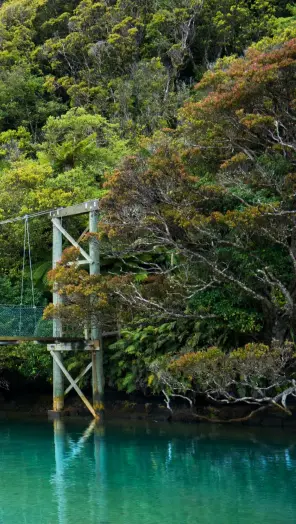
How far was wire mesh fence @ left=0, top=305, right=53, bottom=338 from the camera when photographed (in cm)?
1478

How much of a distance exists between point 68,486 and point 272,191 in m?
6.11

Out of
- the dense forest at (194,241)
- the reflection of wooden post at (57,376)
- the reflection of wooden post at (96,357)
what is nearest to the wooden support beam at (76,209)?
the reflection of wooden post at (96,357)

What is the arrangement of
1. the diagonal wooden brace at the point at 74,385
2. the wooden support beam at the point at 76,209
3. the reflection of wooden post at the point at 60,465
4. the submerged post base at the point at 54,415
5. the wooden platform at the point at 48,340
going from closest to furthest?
the reflection of wooden post at the point at 60,465 → the wooden platform at the point at 48,340 → the wooden support beam at the point at 76,209 → the diagonal wooden brace at the point at 74,385 → the submerged post base at the point at 54,415

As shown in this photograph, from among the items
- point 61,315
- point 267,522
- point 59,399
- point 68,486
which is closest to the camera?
point 267,522

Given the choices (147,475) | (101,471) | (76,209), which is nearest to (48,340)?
(76,209)

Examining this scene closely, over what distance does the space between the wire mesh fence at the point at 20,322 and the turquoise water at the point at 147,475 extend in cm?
205

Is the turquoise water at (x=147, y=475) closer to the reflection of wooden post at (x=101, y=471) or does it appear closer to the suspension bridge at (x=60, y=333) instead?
the reflection of wooden post at (x=101, y=471)

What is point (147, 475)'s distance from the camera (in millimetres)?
9930

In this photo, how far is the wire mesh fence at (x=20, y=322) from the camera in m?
14.8

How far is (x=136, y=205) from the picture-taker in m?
12.1

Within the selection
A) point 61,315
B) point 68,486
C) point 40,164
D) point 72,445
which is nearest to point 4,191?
point 40,164

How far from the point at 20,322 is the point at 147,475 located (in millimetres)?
5785

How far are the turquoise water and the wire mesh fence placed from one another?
6.72ft

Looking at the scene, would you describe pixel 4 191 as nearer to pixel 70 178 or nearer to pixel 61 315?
pixel 70 178
